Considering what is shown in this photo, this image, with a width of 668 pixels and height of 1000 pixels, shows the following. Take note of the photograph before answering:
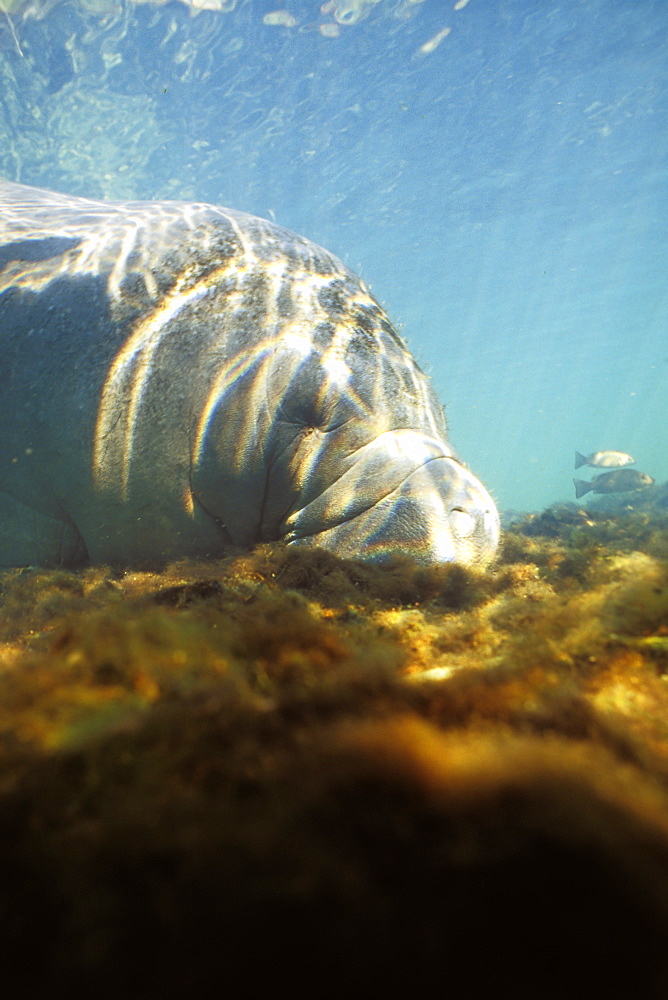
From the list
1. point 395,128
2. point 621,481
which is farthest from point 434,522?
point 395,128

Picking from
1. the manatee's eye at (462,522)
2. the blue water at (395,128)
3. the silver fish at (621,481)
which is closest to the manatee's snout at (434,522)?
the manatee's eye at (462,522)

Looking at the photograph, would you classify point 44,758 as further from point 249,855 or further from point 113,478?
point 113,478

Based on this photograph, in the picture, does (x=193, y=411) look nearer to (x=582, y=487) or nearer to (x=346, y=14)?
(x=582, y=487)

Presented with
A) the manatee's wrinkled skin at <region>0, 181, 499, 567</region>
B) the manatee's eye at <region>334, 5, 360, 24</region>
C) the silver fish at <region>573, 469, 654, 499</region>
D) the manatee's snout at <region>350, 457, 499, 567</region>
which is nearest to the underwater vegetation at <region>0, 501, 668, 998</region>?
the manatee's snout at <region>350, 457, 499, 567</region>

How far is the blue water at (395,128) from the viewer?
15.6 m

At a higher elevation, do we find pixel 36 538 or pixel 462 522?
pixel 462 522

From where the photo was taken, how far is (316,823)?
2.13 feet

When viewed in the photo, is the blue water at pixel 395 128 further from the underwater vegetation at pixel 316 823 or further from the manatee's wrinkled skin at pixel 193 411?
the underwater vegetation at pixel 316 823

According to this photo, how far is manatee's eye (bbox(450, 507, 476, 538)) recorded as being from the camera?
2.71 metres

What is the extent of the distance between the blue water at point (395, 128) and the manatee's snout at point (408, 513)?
1827 cm

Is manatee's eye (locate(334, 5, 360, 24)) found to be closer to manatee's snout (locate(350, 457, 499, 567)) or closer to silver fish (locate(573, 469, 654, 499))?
silver fish (locate(573, 469, 654, 499))

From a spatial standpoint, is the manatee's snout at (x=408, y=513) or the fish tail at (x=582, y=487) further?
the fish tail at (x=582, y=487)

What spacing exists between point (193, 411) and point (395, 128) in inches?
894

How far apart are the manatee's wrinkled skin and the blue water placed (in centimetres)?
1655
